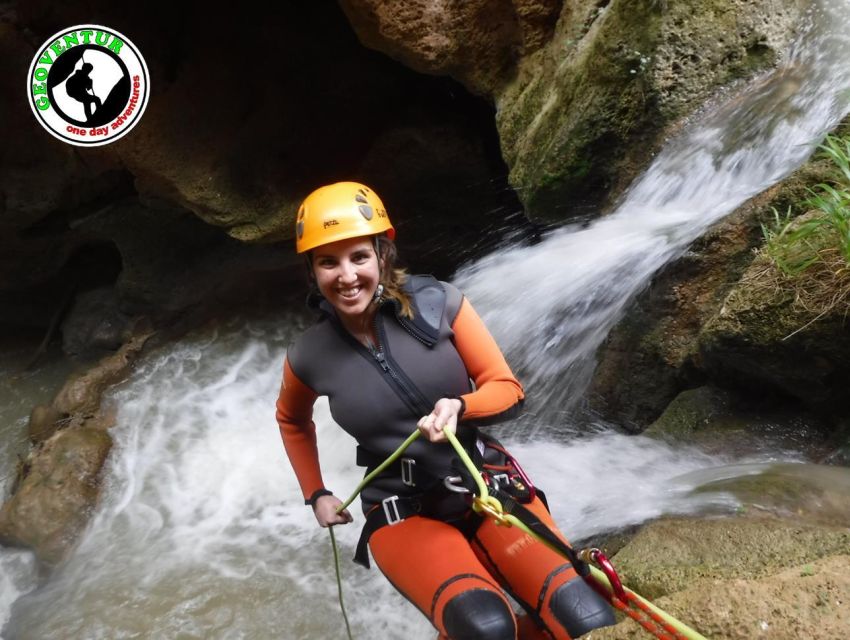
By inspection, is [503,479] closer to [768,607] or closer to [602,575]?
[602,575]

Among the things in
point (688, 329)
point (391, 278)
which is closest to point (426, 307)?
point (391, 278)

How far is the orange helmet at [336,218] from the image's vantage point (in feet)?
6.13

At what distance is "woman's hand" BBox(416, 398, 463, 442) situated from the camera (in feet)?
5.36

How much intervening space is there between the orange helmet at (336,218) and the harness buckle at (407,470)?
755 millimetres

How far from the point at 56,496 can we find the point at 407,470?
3598 mm

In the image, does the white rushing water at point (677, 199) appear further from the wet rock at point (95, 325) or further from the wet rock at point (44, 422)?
the wet rock at point (95, 325)

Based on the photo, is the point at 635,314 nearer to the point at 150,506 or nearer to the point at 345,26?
the point at 150,506

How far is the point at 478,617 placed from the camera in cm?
167

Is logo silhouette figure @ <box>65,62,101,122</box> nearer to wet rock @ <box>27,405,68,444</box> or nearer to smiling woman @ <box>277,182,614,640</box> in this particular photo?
wet rock @ <box>27,405,68,444</box>

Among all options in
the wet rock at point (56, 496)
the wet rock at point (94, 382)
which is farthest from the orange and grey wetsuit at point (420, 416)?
the wet rock at point (94, 382)

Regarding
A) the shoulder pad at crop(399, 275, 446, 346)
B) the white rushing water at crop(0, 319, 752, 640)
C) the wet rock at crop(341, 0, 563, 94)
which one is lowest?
the white rushing water at crop(0, 319, 752, 640)

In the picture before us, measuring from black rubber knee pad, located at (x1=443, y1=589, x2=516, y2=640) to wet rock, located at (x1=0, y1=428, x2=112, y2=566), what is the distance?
3.49 meters

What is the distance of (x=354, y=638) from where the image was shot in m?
2.91

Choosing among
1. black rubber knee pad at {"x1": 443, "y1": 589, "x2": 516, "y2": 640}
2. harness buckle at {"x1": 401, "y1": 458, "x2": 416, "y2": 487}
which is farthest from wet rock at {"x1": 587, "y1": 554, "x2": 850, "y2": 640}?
harness buckle at {"x1": 401, "y1": 458, "x2": 416, "y2": 487}
